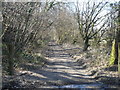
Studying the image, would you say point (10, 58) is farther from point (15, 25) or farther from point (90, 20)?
point (90, 20)

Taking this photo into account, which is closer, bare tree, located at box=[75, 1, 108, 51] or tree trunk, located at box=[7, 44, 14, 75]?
tree trunk, located at box=[7, 44, 14, 75]

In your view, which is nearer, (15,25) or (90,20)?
(15,25)

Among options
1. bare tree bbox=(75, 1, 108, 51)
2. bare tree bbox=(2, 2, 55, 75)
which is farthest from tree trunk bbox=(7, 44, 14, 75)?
bare tree bbox=(75, 1, 108, 51)

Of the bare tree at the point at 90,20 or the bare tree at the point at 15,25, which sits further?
the bare tree at the point at 90,20

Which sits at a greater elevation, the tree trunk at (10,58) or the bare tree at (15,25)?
the bare tree at (15,25)

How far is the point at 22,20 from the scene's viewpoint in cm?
1166

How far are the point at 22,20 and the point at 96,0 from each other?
1720 cm

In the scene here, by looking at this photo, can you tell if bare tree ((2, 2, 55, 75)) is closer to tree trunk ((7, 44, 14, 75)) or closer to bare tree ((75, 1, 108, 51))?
tree trunk ((7, 44, 14, 75))

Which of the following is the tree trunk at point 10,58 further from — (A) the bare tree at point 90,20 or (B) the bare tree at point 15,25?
(A) the bare tree at point 90,20

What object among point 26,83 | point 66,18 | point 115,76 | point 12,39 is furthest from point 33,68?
point 66,18

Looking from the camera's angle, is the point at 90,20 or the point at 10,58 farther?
the point at 90,20

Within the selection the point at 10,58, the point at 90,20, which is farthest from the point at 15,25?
the point at 90,20

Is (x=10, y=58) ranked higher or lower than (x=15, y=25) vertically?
lower

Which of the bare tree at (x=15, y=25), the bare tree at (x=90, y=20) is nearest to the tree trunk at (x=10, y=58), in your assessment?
the bare tree at (x=15, y=25)
